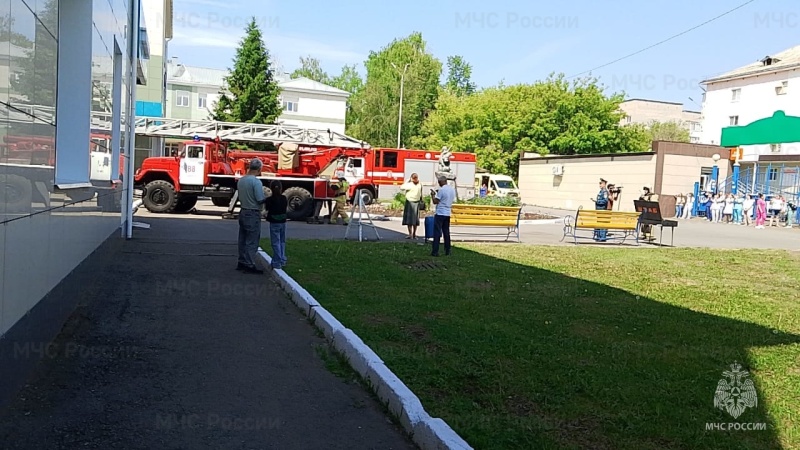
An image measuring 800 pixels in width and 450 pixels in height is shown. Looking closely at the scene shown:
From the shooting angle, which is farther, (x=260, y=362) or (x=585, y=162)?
(x=585, y=162)

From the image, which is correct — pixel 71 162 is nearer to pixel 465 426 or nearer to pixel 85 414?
pixel 85 414

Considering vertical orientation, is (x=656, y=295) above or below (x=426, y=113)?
below

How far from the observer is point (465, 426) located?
4480 mm

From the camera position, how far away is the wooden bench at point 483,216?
57.4ft

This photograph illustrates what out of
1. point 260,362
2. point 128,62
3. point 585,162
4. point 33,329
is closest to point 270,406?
point 260,362

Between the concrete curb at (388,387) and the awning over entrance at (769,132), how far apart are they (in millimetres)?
23615

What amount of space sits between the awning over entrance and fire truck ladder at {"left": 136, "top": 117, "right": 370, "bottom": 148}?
51.6ft

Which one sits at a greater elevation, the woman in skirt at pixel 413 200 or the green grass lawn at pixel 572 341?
the woman in skirt at pixel 413 200

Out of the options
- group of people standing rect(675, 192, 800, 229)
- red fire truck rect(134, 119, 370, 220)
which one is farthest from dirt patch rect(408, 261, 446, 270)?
group of people standing rect(675, 192, 800, 229)

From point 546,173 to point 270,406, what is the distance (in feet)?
137

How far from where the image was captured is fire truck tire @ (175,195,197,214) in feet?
75.1

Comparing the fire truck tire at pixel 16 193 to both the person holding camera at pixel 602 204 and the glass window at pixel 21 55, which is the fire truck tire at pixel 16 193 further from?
the person holding camera at pixel 602 204

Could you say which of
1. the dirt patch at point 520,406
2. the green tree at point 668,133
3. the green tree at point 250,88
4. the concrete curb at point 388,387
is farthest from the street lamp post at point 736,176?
the green tree at point 668,133

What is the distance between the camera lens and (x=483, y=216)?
17859 mm
